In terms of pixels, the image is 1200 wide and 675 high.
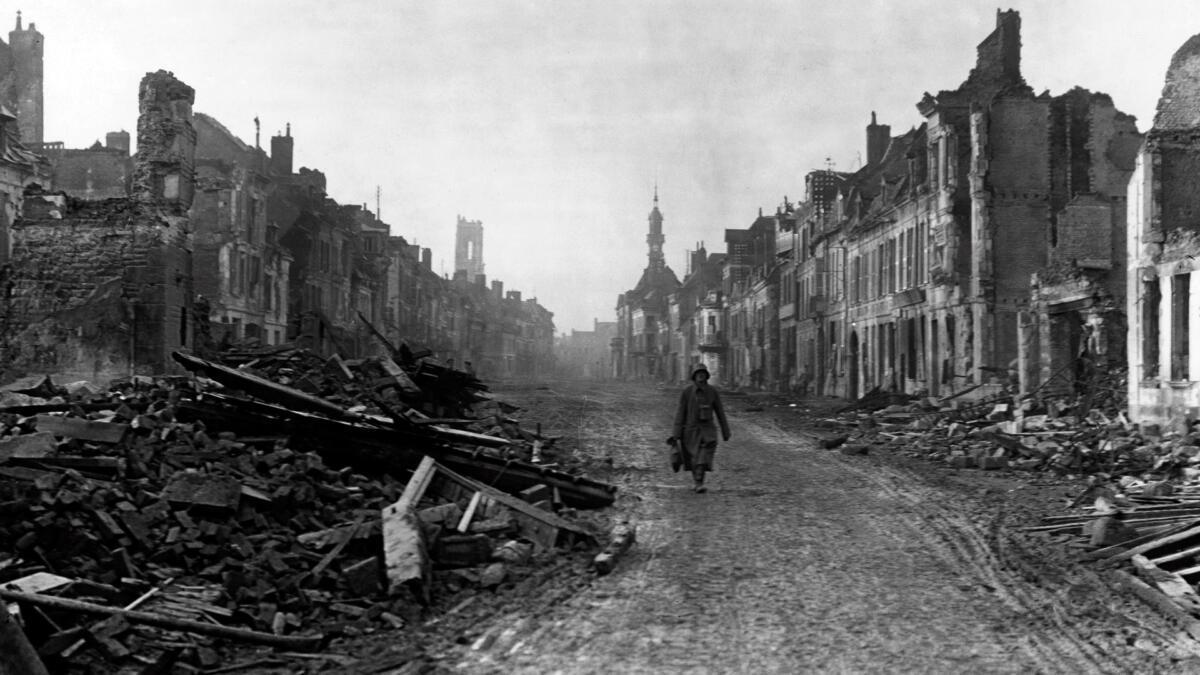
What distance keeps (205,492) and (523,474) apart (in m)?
3.82

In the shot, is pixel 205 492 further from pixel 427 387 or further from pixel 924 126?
pixel 924 126

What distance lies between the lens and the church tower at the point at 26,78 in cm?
4488

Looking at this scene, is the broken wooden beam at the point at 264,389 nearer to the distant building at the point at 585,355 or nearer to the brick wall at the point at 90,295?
the brick wall at the point at 90,295

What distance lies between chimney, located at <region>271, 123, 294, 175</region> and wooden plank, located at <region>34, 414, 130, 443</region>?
46309 mm

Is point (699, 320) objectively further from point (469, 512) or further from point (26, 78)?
point (469, 512)

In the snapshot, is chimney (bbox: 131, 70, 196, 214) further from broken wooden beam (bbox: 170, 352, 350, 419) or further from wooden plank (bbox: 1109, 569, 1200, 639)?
wooden plank (bbox: 1109, 569, 1200, 639)

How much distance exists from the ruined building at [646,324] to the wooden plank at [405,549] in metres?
91.2

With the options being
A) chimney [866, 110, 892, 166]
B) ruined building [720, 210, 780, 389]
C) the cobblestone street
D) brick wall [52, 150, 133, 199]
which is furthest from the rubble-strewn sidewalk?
brick wall [52, 150, 133, 199]

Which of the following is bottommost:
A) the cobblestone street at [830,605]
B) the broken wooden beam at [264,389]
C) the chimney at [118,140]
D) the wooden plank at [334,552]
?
the cobblestone street at [830,605]

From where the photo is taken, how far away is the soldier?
13109mm

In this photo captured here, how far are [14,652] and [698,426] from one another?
30.6 feet

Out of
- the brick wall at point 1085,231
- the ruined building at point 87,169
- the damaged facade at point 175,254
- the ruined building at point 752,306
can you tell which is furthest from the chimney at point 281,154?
the brick wall at point 1085,231

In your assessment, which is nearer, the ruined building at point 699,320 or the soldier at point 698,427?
the soldier at point 698,427

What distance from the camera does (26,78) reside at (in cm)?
4522
